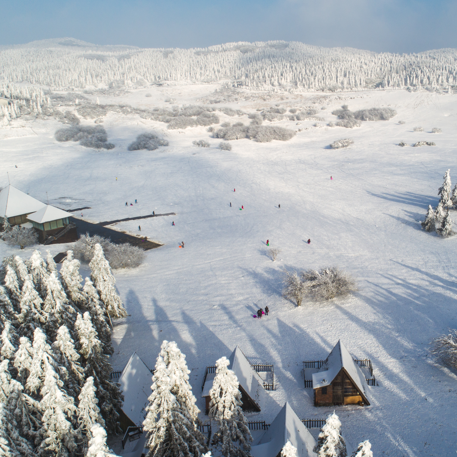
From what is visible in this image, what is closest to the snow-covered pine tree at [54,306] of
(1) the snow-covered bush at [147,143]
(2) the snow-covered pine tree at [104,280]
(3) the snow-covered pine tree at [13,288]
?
(3) the snow-covered pine tree at [13,288]

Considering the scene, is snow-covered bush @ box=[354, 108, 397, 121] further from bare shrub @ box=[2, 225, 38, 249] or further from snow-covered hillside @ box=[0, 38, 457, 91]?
bare shrub @ box=[2, 225, 38, 249]

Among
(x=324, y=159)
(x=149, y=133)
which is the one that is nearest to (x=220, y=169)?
(x=324, y=159)

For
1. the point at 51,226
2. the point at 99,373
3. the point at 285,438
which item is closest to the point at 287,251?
the point at 99,373

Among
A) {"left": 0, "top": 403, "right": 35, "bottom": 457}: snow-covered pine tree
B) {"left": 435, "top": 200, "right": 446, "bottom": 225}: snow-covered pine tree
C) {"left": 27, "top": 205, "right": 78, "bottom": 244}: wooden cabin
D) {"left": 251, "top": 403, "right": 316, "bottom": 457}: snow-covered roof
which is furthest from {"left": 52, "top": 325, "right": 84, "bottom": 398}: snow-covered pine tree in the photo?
{"left": 435, "top": 200, "right": 446, "bottom": 225}: snow-covered pine tree

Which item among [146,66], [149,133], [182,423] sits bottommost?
[182,423]

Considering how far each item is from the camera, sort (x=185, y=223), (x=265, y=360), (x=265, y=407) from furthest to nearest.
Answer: (x=185, y=223), (x=265, y=360), (x=265, y=407)

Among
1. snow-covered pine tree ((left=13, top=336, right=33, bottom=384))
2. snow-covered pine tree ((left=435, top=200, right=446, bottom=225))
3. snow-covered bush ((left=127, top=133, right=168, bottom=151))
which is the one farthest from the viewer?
snow-covered bush ((left=127, top=133, right=168, bottom=151))

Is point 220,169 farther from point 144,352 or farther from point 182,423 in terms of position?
point 182,423

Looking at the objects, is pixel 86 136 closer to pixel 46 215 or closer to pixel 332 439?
pixel 46 215
